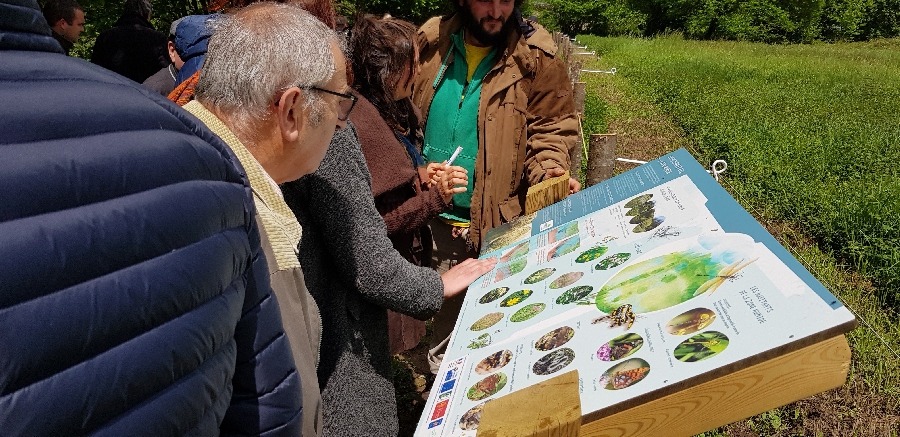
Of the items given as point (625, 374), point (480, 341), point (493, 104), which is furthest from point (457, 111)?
point (625, 374)

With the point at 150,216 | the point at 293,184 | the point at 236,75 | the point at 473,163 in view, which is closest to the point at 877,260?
the point at 473,163

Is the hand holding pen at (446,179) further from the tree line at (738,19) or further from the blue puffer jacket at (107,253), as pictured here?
the tree line at (738,19)

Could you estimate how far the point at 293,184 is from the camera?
174 centimetres

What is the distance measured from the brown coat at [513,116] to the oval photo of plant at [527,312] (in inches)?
49.8

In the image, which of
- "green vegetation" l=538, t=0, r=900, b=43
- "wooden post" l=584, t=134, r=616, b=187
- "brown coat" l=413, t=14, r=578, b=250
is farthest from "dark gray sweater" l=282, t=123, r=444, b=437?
"green vegetation" l=538, t=0, r=900, b=43

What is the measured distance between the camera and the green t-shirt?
2961 mm

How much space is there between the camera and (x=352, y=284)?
1844 mm

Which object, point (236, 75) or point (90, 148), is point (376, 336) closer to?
point (236, 75)

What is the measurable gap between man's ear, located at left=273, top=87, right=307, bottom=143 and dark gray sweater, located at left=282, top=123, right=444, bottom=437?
1.08 feet

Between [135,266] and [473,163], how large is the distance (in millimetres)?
2332

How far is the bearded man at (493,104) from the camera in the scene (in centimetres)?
290

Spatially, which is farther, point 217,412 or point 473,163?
point 473,163

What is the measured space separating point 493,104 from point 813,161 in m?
5.66

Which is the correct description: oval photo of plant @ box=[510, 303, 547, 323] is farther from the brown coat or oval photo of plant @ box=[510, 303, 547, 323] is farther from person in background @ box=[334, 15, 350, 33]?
the brown coat
